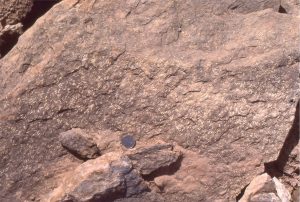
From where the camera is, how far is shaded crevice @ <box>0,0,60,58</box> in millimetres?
2852

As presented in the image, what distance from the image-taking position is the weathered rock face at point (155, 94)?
2.37m

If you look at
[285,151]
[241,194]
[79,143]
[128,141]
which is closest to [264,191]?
[241,194]

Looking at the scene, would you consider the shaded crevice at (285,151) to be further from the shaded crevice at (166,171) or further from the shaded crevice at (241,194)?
the shaded crevice at (166,171)

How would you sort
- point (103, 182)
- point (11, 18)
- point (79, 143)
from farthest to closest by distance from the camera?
point (11, 18) < point (79, 143) < point (103, 182)

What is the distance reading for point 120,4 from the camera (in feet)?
8.44

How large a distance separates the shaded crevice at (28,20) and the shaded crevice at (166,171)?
1.15 m

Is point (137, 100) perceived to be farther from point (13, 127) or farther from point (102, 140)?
point (13, 127)

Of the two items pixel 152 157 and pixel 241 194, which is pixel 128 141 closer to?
pixel 152 157

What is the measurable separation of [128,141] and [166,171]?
0.24 m

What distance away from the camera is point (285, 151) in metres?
2.47

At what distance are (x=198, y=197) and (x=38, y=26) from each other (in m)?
1.22

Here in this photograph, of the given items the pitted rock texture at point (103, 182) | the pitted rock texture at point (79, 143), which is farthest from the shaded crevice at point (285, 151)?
the pitted rock texture at point (79, 143)

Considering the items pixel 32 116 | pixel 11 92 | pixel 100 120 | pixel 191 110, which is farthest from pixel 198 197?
pixel 11 92

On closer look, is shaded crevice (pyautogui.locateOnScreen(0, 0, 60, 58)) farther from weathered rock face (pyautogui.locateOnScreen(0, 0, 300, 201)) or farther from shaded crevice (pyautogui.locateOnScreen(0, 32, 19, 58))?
weathered rock face (pyautogui.locateOnScreen(0, 0, 300, 201))
